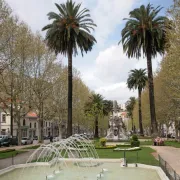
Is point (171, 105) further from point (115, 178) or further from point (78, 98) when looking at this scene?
point (115, 178)

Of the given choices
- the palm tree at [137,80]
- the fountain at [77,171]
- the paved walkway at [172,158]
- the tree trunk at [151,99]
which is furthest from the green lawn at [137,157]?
the palm tree at [137,80]

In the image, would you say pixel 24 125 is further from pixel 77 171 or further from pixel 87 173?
pixel 87 173

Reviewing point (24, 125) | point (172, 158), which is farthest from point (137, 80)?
point (172, 158)

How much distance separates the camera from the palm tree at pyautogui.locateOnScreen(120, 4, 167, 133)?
38.1m

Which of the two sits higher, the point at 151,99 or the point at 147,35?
the point at 147,35

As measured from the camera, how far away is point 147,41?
39656 millimetres

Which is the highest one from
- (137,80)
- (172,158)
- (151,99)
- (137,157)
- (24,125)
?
(137,80)

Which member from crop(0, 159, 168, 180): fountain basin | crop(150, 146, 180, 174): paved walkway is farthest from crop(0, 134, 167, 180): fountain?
crop(150, 146, 180, 174): paved walkway

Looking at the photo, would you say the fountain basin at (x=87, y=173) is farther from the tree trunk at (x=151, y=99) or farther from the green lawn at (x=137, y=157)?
the tree trunk at (x=151, y=99)

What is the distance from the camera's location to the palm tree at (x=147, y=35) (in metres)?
38.1

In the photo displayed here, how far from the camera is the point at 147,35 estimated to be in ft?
130

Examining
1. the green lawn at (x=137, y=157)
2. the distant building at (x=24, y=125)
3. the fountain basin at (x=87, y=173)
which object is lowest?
the fountain basin at (x=87, y=173)

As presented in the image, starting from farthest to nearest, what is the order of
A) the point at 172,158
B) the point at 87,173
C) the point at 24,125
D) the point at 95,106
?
the point at 24,125 < the point at 95,106 < the point at 172,158 < the point at 87,173

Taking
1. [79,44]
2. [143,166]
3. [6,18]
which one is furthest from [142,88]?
[143,166]
